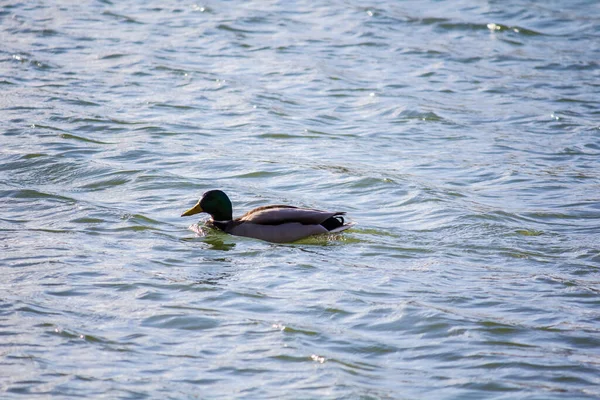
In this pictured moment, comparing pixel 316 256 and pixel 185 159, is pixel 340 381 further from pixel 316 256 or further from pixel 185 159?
pixel 185 159

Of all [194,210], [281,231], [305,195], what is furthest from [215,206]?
[305,195]

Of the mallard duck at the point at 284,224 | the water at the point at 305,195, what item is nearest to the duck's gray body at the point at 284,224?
the mallard duck at the point at 284,224

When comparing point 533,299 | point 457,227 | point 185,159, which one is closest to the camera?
point 533,299

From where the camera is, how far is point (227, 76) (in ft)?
50.8

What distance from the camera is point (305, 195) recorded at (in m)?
10.7

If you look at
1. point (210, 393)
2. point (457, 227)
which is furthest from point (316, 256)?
point (210, 393)

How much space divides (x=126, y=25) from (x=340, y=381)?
13538 millimetres

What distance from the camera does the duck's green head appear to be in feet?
30.9

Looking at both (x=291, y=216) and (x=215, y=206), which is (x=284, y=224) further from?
(x=215, y=206)

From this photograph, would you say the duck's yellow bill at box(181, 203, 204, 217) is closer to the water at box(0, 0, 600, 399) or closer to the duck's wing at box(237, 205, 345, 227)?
the water at box(0, 0, 600, 399)

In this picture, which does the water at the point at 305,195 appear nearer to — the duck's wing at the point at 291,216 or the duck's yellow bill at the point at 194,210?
the duck's yellow bill at the point at 194,210

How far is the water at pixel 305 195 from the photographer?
6.43m

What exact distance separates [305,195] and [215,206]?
59.5 inches

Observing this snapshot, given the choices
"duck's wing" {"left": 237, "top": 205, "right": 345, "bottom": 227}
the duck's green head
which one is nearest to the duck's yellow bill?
the duck's green head
